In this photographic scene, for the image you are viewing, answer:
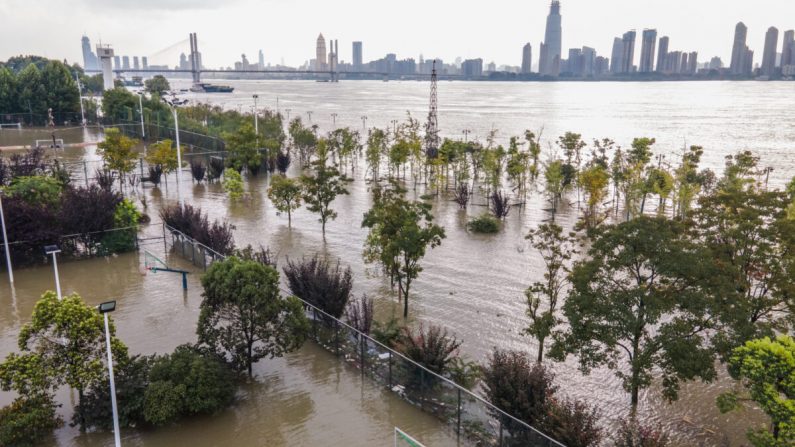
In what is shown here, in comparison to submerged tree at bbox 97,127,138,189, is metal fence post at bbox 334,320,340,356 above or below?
below

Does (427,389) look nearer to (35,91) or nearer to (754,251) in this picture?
(754,251)

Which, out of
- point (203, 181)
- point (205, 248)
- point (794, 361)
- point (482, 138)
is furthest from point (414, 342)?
point (482, 138)

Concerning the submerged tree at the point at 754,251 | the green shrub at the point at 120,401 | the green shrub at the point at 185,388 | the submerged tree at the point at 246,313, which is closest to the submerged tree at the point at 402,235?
the submerged tree at the point at 246,313

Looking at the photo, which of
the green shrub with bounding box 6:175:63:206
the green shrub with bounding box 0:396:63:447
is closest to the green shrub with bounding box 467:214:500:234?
the green shrub with bounding box 6:175:63:206

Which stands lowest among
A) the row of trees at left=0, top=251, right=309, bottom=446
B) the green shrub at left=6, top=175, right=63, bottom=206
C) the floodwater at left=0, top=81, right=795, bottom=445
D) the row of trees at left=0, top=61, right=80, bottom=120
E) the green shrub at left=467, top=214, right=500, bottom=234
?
the floodwater at left=0, top=81, right=795, bottom=445

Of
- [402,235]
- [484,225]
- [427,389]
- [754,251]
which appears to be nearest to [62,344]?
[427,389]

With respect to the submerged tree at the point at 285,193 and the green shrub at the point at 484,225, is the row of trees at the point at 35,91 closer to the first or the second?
the submerged tree at the point at 285,193

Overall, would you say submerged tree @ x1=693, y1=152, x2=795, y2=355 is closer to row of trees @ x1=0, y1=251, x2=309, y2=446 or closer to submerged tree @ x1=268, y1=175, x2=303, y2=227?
row of trees @ x1=0, y1=251, x2=309, y2=446
